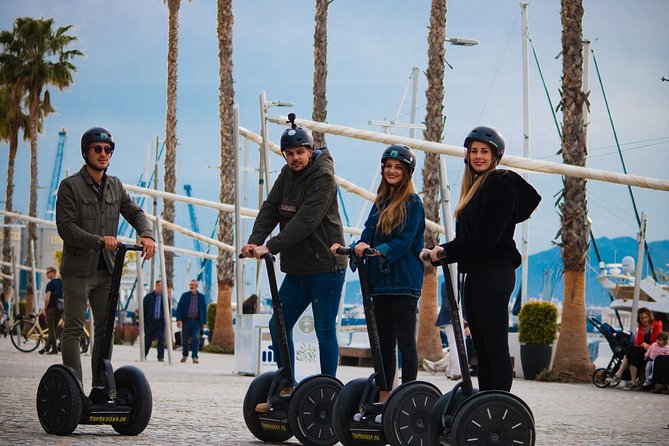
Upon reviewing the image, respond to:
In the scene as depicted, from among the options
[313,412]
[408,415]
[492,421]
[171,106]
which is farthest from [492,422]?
[171,106]

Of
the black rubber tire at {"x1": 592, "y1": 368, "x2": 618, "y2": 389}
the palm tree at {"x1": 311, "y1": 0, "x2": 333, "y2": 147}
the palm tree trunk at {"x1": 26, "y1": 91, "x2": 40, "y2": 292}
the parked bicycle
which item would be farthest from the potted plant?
the palm tree trunk at {"x1": 26, "y1": 91, "x2": 40, "y2": 292}

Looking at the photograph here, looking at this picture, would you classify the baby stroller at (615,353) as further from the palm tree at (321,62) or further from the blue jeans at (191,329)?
the palm tree at (321,62)

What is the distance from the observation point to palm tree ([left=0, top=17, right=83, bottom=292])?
40.9 m

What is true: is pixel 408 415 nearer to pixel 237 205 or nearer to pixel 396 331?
pixel 396 331

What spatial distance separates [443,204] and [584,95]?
4.86 m

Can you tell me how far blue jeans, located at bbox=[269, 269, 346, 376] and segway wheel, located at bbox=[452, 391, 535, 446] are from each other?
1.69m

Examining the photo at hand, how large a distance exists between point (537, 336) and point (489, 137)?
1383cm

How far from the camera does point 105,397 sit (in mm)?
6637

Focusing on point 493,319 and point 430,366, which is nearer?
point 493,319

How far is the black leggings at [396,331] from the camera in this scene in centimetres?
625

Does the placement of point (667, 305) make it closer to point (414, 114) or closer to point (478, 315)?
point (414, 114)

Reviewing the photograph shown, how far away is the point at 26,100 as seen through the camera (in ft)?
138

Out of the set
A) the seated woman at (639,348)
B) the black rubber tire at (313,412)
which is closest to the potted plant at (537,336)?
the seated woman at (639,348)

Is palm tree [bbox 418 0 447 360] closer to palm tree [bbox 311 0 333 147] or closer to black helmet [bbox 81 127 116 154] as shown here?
palm tree [bbox 311 0 333 147]
